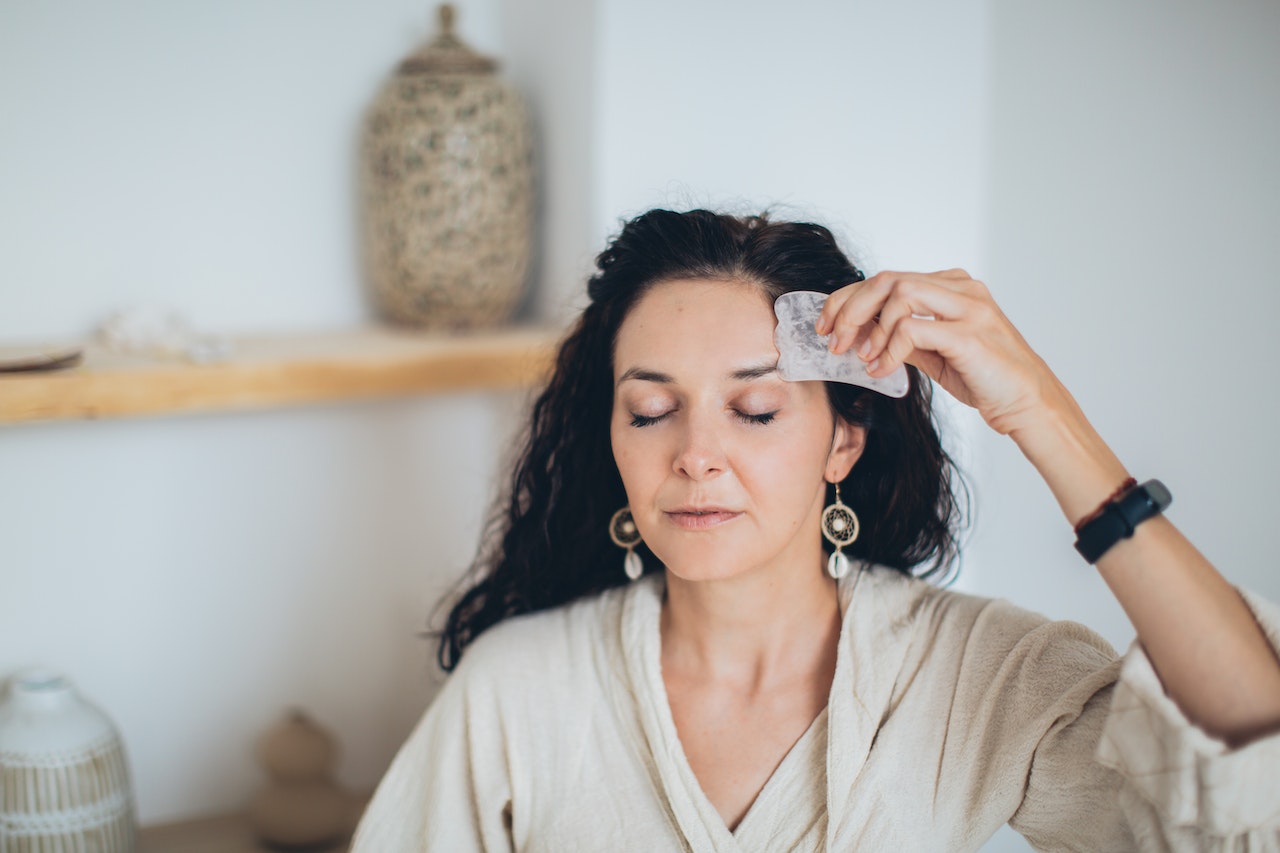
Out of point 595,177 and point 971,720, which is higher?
point 595,177

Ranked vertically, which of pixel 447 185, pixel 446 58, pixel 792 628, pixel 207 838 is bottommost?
pixel 207 838

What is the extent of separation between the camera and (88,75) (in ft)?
6.00

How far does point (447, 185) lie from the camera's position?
1.85m

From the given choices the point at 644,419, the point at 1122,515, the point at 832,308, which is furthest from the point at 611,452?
the point at 1122,515

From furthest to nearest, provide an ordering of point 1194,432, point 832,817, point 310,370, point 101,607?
point 101,607, point 310,370, point 1194,432, point 832,817

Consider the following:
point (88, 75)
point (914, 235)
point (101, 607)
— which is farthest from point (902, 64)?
point (101, 607)

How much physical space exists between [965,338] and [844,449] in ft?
1.06

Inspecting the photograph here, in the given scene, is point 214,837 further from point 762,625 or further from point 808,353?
point 808,353

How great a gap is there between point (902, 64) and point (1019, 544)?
29.8 inches

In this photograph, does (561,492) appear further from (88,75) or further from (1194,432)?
(88,75)

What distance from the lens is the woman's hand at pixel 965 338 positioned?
3.75 ft

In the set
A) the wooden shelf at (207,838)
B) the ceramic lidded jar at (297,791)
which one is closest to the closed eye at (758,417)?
the ceramic lidded jar at (297,791)

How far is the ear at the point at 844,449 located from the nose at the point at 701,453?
7.2 inches

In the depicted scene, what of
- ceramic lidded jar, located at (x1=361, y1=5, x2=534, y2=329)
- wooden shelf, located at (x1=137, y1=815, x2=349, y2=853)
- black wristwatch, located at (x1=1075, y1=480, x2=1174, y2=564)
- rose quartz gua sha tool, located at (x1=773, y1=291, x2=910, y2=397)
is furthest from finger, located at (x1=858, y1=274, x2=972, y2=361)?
wooden shelf, located at (x1=137, y1=815, x2=349, y2=853)
